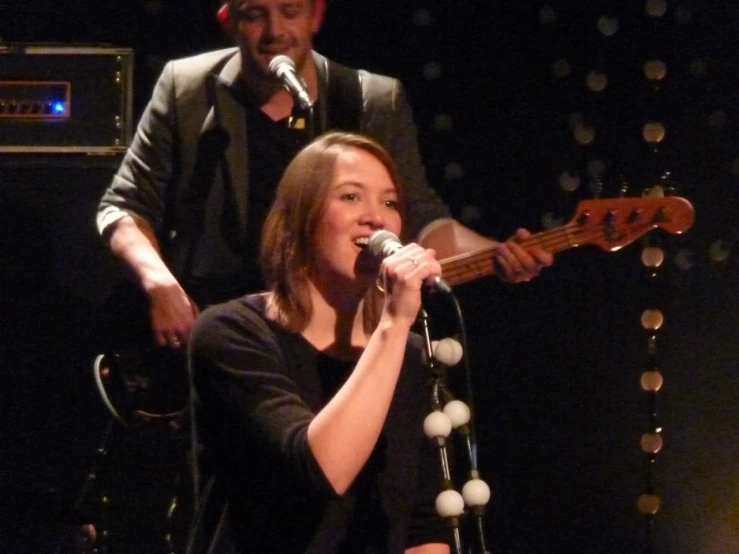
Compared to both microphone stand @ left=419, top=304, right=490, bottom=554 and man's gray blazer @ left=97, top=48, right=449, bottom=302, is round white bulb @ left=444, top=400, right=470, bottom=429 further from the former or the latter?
man's gray blazer @ left=97, top=48, right=449, bottom=302

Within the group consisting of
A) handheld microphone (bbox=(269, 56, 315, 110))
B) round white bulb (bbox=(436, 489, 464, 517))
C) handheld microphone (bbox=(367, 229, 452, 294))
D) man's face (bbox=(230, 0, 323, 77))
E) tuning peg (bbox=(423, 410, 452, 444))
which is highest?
man's face (bbox=(230, 0, 323, 77))

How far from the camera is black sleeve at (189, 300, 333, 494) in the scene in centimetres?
150

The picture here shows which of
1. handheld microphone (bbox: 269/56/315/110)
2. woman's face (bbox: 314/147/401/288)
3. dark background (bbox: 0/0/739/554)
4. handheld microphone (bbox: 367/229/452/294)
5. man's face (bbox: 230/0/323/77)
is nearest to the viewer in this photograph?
handheld microphone (bbox: 367/229/452/294)

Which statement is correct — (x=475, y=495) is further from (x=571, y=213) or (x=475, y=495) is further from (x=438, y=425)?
(x=571, y=213)

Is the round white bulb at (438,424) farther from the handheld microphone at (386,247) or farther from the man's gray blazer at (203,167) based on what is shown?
the man's gray blazer at (203,167)

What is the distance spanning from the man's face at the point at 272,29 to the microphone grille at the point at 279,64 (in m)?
0.13

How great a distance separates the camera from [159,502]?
2492 mm

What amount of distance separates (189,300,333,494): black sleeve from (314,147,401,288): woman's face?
14cm

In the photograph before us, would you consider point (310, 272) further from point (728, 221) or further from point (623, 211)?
point (728, 221)

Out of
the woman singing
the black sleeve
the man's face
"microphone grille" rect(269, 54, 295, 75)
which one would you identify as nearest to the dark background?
the man's face

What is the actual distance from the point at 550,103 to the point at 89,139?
1.16m

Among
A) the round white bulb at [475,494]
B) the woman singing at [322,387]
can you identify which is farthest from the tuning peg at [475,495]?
the woman singing at [322,387]

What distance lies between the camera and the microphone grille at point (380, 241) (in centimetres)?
147

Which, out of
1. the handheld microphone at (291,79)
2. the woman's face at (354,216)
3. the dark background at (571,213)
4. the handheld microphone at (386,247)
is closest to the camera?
the handheld microphone at (386,247)
